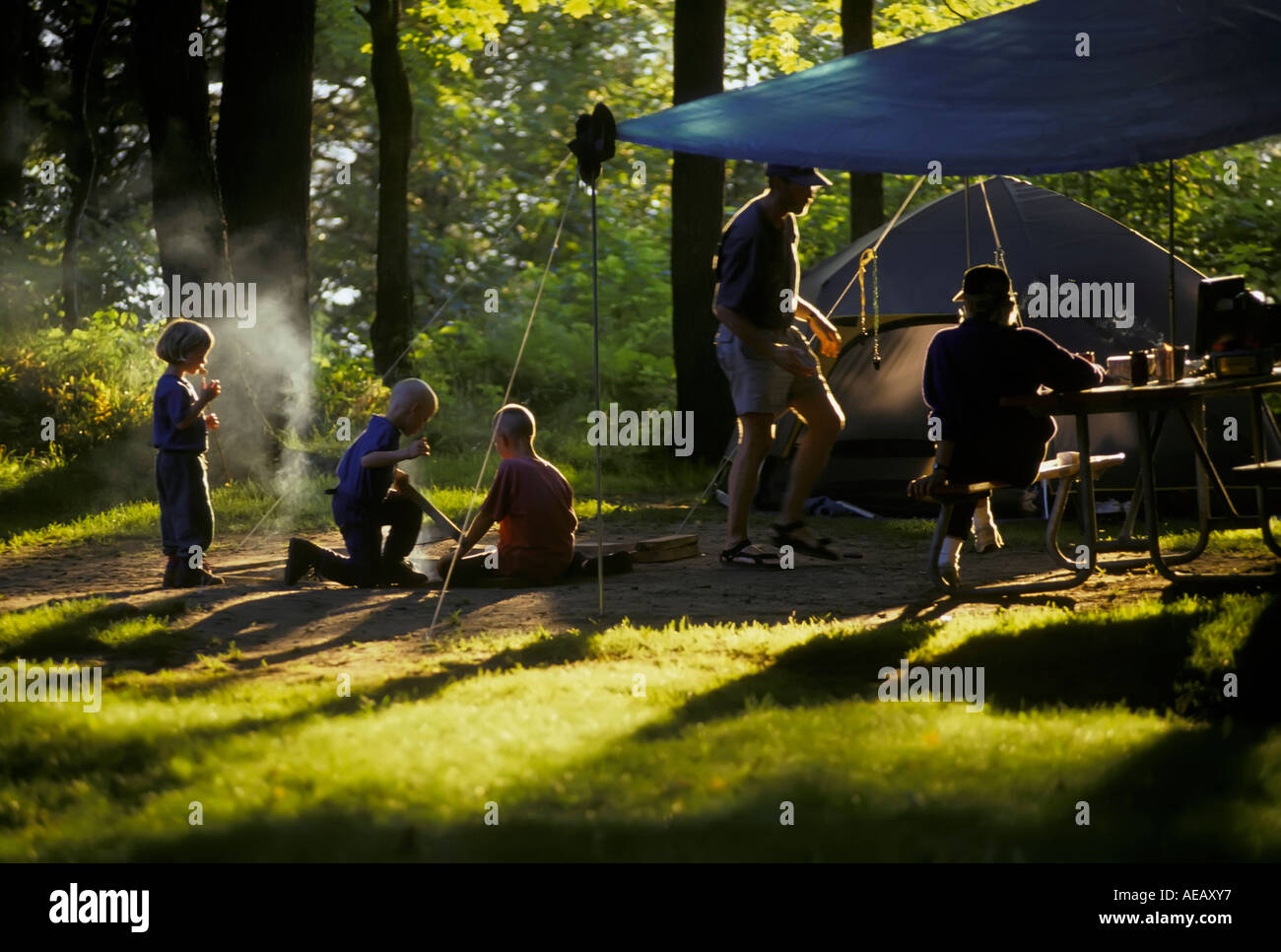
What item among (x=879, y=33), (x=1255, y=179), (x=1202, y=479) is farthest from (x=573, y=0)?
(x=1255, y=179)

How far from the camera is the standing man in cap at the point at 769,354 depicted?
7848 mm

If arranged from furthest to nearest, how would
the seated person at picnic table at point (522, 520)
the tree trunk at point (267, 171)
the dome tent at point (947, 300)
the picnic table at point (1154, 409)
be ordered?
the tree trunk at point (267, 171)
the dome tent at point (947, 300)
the seated person at picnic table at point (522, 520)
the picnic table at point (1154, 409)

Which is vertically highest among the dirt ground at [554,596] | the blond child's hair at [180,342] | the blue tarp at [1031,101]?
the blue tarp at [1031,101]

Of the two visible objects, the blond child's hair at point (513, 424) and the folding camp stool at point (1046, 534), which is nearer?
the folding camp stool at point (1046, 534)

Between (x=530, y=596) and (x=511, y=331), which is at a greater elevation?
(x=511, y=331)

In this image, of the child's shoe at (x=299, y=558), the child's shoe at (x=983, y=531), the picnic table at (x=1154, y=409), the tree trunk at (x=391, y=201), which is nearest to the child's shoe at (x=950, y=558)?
the picnic table at (x=1154, y=409)

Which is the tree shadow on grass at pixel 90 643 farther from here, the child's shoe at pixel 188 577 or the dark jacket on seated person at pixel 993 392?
the dark jacket on seated person at pixel 993 392

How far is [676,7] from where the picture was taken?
12.9m

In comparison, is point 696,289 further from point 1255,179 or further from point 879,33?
point 1255,179

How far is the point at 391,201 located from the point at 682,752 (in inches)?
543

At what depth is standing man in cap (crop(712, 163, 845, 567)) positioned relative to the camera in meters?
7.85

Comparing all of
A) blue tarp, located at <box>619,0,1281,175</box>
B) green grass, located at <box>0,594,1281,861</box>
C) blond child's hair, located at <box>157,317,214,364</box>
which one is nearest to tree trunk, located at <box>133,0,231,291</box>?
blond child's hair, located at <box>157,317,214,364</box>

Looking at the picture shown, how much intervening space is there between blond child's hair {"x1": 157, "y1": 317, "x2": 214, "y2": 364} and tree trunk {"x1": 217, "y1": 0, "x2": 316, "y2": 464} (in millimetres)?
3759
